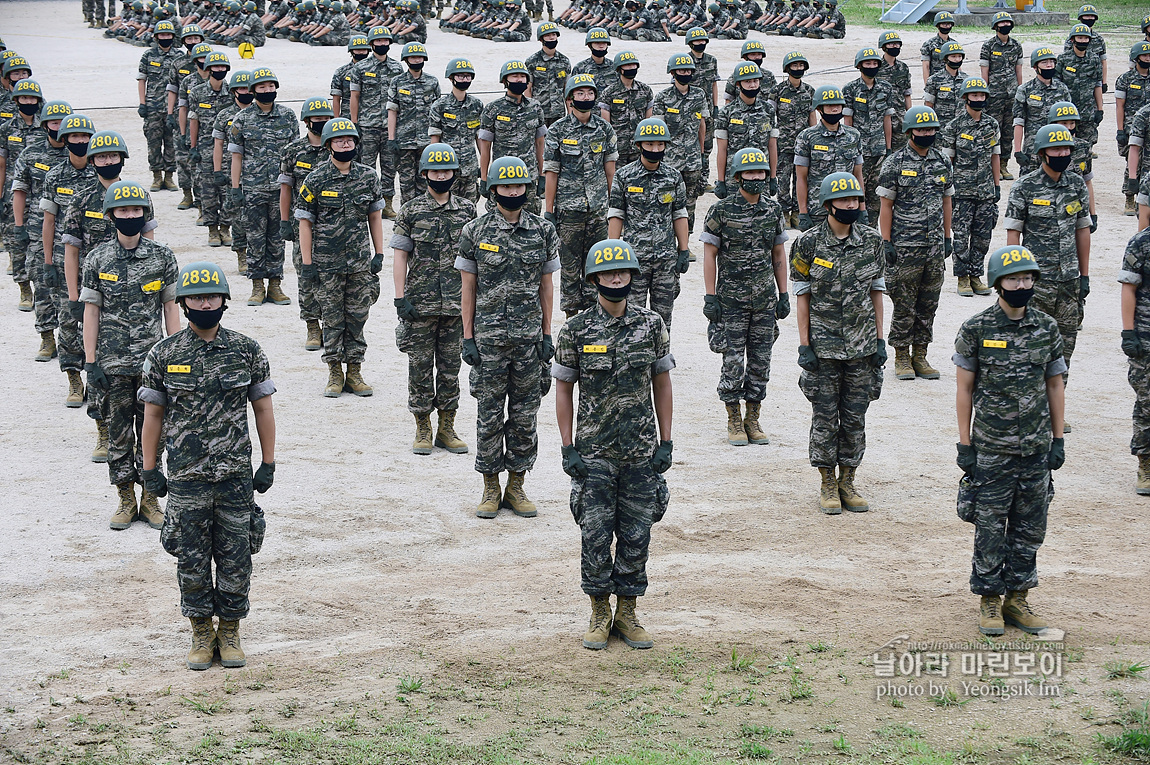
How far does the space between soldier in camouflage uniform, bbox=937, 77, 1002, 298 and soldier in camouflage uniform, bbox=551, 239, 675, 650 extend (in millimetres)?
9040

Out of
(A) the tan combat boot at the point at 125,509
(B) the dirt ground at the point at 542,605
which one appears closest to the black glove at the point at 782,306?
(B) the dirt ground at the point at 542,605

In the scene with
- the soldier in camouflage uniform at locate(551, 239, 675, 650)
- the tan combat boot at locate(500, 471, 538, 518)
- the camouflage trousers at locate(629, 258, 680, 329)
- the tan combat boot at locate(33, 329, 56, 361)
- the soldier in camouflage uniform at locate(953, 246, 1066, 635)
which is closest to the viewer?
the soldier in camouflage uniform at locate(551, 239, 675, 650)

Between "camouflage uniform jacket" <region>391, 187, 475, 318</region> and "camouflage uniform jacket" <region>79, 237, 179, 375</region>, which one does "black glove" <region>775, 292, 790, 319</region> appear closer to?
"camouflage uniform jacket" <region>391, 187, 475, 318</region>

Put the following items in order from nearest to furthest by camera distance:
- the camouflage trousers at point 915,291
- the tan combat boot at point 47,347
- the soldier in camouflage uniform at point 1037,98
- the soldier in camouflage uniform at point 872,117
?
the camouflage trousers at point 915,291, the tan combat boot at point 47,347, the soldier in camouflage uniform at point 872,117, the soldier in camouflage uniform at point 1037,98

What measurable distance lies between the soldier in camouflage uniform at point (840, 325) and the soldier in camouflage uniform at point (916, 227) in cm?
329

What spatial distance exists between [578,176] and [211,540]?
24.9ft

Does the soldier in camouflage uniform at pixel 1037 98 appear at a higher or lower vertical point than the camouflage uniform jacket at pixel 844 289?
higher

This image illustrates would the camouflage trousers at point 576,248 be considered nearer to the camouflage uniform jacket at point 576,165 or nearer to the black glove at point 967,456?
the camouflage uniform jacket at point 576,165

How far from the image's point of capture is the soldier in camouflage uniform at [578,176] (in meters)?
14.2

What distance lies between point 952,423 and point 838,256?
2.97 m

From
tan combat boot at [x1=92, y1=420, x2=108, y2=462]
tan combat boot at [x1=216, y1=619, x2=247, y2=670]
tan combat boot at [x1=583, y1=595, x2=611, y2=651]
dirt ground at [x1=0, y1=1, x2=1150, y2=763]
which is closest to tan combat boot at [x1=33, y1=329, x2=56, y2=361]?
dirt ground at [x1=0, y1=1, x2=1150, y2=763]

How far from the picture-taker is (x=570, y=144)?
14188 millimetres

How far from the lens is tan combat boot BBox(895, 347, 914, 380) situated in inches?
530

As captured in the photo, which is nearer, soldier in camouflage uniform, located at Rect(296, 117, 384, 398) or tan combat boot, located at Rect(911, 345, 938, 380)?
soldier in camouflage uniform, located at Rect(296, 117, 384, 398)
